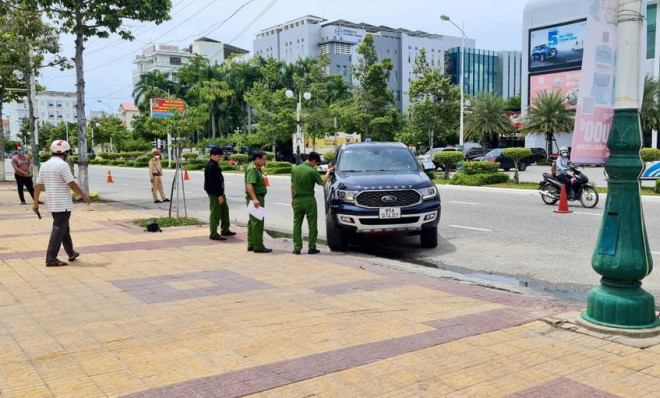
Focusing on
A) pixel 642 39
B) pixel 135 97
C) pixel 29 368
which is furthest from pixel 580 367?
pixel 135 97

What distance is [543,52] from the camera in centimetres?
5453

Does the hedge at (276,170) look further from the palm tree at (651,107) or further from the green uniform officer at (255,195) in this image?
the green uniform officer at (255,195)

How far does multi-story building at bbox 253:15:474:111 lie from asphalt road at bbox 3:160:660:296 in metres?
89.7

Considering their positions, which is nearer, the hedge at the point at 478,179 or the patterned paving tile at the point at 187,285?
the patterned paving tile at the point at 187,285

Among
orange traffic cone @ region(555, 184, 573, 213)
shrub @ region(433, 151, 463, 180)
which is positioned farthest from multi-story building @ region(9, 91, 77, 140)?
orange traffic cone @ region(555, 184, 573, 213)

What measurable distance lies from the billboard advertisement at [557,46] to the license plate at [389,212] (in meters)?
47.4

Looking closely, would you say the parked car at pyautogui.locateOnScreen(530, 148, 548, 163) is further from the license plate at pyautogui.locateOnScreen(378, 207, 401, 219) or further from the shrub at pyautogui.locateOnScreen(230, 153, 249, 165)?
the license plate at pyautogui.locateOnScreen(378, 207, 401, 219)

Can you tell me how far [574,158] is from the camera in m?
5.11

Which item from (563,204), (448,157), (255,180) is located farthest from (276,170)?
(255,180)

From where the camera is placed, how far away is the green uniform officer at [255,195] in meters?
9.34

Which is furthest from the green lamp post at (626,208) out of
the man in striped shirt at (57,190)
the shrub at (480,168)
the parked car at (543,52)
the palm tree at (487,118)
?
the parked car at (543,52)

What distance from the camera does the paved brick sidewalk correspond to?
3.97m

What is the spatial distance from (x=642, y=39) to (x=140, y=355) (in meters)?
4.80

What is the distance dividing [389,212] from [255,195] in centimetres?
215
